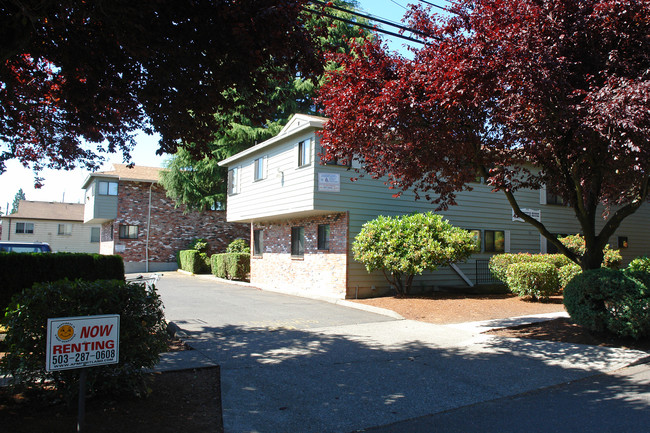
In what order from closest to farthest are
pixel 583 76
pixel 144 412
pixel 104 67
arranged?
pixel 144 412 < pixel 104 67 < pixel 583 76

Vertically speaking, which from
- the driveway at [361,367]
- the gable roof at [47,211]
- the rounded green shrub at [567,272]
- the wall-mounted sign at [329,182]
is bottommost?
the driveway at [361,367]

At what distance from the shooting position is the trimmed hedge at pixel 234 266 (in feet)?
75.1

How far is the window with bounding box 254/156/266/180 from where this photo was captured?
18469 millimetres

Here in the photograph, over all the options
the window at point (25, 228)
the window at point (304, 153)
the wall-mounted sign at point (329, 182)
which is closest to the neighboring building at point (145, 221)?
the window at point (25, 228)

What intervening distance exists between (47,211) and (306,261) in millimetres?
39639

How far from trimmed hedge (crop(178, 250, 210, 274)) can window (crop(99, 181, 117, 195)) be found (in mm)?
6260

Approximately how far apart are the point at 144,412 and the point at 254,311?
7433mm

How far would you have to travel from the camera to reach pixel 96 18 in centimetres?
588

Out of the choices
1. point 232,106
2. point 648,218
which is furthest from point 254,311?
point 648,218

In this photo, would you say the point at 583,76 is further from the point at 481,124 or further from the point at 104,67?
the point at 104,67

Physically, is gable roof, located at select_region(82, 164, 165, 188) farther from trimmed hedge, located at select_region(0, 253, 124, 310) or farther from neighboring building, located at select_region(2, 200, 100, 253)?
trimmed hedge, located at select_region(0, 253, 124, 310)

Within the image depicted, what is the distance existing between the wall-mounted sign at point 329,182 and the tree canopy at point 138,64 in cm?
735

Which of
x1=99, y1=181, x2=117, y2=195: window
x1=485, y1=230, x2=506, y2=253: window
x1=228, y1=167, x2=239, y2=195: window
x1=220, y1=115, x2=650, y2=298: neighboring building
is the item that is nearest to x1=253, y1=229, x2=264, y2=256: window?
x1=220, y1=115, x2=650, y2=298: neighboring building

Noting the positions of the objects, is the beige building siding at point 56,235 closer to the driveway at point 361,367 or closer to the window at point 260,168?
the window at point 260,168
